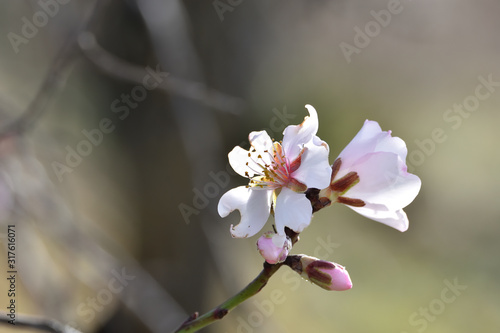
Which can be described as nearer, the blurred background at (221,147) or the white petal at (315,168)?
the white petal at (315,168)

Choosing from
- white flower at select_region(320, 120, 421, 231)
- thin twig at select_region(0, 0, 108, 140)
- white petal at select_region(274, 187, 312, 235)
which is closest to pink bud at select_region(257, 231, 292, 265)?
white petal at select_region(274, 187, 312, 235)

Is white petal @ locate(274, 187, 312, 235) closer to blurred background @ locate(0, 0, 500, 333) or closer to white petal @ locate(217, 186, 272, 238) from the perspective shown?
white petal @ locate(217, 186, 272, 238)

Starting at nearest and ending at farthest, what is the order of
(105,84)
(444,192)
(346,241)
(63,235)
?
(63,235) → (105,84) → (346,241) → (444,192)

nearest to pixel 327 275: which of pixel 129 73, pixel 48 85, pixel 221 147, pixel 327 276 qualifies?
pixel 327 276

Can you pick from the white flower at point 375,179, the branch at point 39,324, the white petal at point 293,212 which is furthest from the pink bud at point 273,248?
the branch at point 39,324

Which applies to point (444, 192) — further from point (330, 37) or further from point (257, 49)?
point (257, 49)

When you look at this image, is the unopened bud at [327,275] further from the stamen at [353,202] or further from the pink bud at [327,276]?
the stamen at [353,202]

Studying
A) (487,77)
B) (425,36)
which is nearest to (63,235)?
(425,36)
